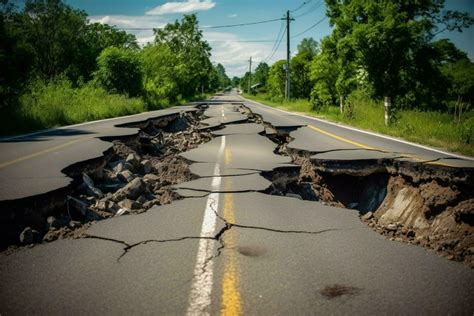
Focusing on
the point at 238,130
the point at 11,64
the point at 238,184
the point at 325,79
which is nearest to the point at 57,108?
the point at 11,64

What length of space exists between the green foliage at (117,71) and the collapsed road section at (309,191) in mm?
18468

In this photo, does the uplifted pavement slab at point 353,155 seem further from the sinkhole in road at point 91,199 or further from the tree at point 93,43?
the tree at point 93,43

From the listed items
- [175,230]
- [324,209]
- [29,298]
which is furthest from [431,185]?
[29,298]

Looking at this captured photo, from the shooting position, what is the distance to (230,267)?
3.07 m

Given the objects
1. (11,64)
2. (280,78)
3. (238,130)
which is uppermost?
(280,78)

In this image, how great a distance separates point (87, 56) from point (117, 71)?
31.1 m

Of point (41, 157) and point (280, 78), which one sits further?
point (280, 78)

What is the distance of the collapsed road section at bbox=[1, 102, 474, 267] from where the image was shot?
4.22 m

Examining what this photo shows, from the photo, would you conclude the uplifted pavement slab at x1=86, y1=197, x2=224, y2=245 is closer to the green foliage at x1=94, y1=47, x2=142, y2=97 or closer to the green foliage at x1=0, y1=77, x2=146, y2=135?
the green foliage at x1=0, y1=77, x2=146, y2=135

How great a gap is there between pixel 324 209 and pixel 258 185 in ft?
4.30

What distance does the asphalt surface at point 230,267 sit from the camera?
2.54 metres

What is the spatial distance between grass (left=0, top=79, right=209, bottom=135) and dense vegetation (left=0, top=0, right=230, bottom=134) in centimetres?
3

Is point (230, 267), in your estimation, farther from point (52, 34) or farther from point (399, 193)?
point (52, 34)

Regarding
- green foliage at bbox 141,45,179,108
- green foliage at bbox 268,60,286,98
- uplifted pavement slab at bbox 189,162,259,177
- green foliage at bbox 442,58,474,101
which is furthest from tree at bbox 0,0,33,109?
green foliage at bbox 442,58,474,101
